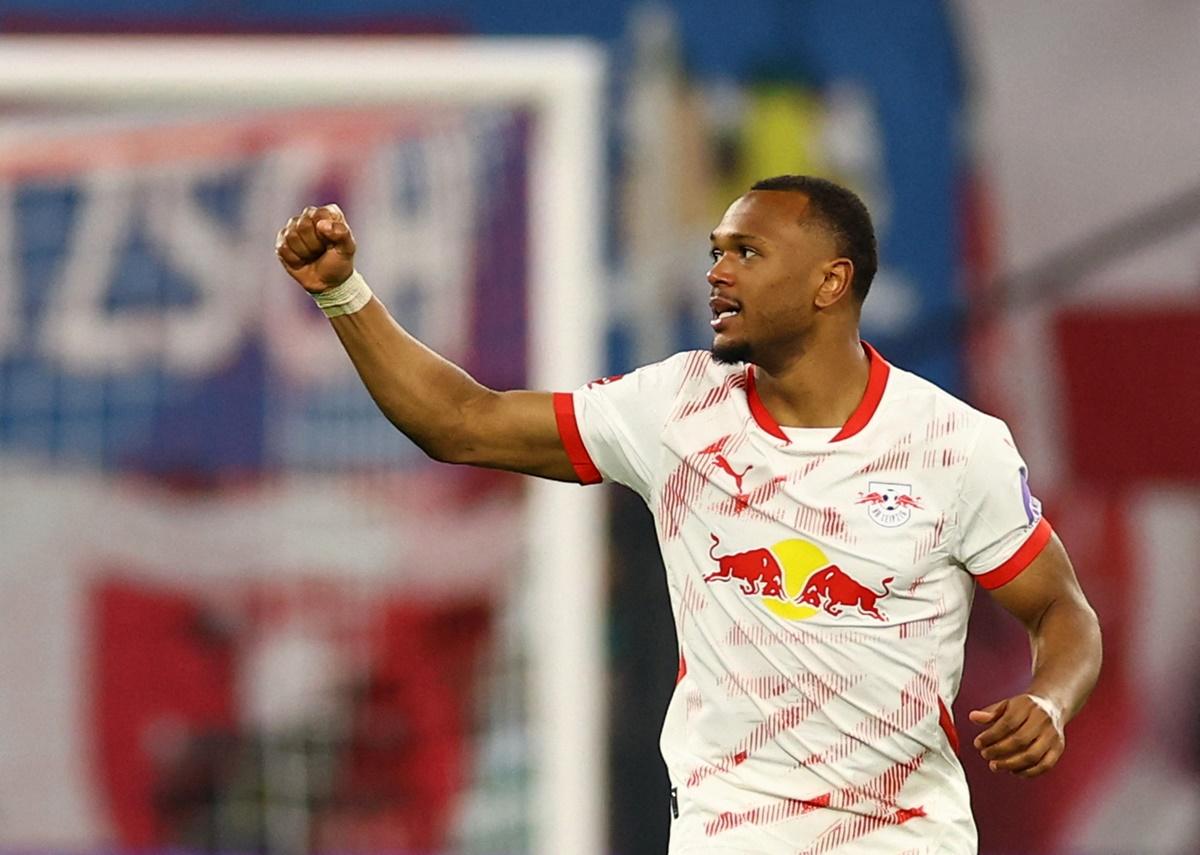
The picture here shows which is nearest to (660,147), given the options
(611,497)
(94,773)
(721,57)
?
(721,57)

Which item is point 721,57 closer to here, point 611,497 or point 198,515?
point 611,497

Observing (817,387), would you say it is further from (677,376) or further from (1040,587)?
(1040,587)

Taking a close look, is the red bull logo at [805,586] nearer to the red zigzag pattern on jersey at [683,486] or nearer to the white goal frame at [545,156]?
the red zigzag pattern on jersey at [683,486]

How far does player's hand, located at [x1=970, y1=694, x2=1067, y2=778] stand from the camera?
7.66ft

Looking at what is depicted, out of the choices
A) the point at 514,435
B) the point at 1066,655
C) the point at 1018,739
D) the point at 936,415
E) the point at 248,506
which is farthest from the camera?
the point at 248,506

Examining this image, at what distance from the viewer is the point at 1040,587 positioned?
271 centimetres

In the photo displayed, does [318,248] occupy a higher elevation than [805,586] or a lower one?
higher

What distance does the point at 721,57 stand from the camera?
674 centimetres

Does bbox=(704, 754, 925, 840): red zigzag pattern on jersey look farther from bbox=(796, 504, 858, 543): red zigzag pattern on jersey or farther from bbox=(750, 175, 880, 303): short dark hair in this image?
bbox=(750, 175, 880, 303): short dark hair

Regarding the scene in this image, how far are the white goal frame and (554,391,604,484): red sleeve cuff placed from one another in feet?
3.08

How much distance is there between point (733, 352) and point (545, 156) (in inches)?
53.7

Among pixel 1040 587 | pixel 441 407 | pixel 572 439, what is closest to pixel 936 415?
pixel 1040 587

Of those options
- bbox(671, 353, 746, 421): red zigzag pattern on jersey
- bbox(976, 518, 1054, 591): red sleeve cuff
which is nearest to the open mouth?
bbox(671, 353, 746, 421): red zigzag pattern on jersey

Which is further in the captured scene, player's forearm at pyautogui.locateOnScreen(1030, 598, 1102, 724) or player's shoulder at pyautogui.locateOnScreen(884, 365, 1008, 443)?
player's shoulder at pyautogui.locateOnScreen(884, 365, 1008, 443)
